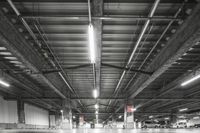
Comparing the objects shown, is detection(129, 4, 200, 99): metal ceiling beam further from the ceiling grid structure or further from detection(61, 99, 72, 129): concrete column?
detection(61, 99, 72, 129): concrete column

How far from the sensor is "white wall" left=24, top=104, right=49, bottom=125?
29.1 m

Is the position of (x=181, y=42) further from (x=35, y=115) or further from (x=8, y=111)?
(x=35, y=115)

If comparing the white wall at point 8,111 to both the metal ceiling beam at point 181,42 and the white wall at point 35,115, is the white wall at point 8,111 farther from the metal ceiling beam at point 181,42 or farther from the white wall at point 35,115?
the metal ceiling beam at point 181,42

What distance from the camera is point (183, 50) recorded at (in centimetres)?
947

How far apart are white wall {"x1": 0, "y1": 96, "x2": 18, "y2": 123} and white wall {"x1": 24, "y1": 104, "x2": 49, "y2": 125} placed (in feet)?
10.2

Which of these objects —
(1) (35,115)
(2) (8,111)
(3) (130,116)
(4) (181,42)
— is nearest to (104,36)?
(4) (181,42)

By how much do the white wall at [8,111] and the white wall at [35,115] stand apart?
3117 mm

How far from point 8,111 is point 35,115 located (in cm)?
977

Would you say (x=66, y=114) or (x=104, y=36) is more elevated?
(x=104, y=36)

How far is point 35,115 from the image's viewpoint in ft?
109

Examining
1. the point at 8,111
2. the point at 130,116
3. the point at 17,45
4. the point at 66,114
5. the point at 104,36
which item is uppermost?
the point at 104,36

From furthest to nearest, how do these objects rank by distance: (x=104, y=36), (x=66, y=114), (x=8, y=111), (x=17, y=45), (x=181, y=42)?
(x=66, y=114)
(x=8, y=111)
(x=104, y=36)
(x=17, y=45)
(x=181, y=42)

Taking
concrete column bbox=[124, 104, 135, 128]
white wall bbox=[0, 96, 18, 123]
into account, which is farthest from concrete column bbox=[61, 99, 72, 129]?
concrete column bbox=[124, 104, 135, 128]

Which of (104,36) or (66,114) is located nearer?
(104,36)
